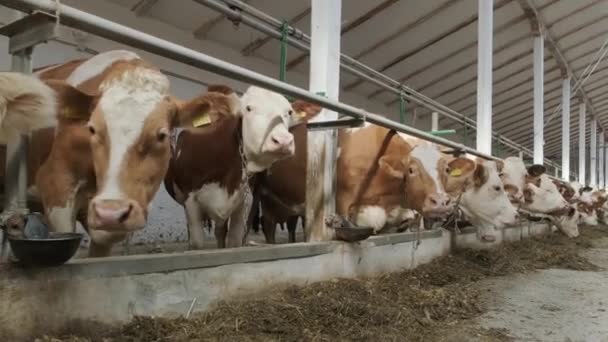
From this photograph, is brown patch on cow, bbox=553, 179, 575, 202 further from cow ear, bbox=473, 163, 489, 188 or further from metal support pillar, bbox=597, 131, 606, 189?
metal support pillar, bbox=597, 131, 606, 189

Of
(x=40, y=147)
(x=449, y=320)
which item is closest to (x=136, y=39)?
(x=40, y=147)

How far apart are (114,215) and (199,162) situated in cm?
177

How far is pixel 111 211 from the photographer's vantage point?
2.19 metres

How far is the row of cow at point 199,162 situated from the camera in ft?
7.97

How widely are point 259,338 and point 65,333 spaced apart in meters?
0.82

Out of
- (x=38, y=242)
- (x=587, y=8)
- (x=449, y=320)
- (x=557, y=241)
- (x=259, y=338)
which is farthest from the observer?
(x=587, y=8)

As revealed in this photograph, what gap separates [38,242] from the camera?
1839 millimetres

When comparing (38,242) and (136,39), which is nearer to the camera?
(38,242)

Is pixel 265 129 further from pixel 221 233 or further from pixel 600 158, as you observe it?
pixel 600 158

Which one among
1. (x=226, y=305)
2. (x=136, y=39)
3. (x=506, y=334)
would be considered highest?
(x=136, y=39)

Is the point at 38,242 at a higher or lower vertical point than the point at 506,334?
higher

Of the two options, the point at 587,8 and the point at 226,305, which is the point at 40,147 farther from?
the point at 587,8

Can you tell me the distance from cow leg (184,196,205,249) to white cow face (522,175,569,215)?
7187mm

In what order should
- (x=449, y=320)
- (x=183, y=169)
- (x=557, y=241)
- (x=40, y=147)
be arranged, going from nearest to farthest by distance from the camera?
(x=40, y=147) → (x=449, y=320) → (x=183, y=169) → (x=557, y=241)
